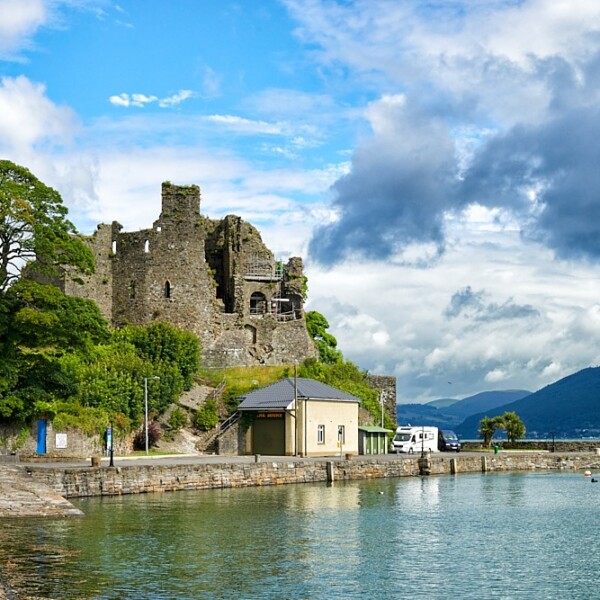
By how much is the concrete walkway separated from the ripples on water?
1451 mm

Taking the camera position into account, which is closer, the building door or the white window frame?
the building door

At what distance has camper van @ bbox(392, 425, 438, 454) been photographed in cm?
8619

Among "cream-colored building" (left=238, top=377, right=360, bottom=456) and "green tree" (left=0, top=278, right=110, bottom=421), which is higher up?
"green tree" (left=0, top=278, right=110, bottom=421)

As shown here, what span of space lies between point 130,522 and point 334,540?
806 cm

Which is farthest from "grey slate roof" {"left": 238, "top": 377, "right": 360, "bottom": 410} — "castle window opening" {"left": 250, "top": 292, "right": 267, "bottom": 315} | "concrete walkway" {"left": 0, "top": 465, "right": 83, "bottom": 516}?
"concrete walkway" {"left": 0, "top": 465, "right": 83, "bottom": 516}

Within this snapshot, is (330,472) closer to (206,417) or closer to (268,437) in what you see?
(268,437)

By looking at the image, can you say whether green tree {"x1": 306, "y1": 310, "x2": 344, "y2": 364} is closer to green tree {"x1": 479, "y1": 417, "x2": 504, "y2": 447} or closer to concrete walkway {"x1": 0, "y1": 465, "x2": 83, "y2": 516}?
green tree {"x1": 479, "y1": 417, "x2": 504, "y2": 447}

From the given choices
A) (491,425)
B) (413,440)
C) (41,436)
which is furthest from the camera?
(491,425)

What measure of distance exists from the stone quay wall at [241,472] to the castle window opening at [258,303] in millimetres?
23246

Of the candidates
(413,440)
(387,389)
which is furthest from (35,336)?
(387,389)

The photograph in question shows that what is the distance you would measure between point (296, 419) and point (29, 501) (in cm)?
3106

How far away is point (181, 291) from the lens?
88.2m

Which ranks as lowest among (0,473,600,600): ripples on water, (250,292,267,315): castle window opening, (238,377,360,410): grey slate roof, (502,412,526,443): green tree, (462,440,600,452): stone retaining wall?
(0,473,600,600): ripples on water

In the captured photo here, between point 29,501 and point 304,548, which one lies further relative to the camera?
point 29,501
